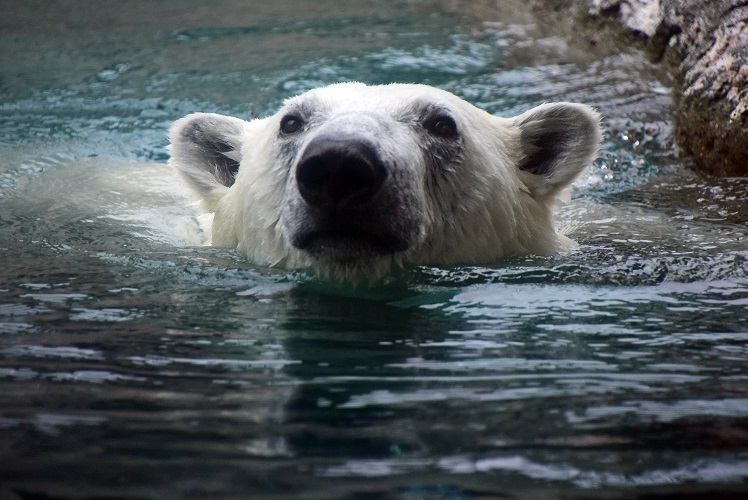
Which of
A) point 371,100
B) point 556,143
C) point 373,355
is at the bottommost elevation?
A: point 373,355

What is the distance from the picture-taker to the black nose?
2914 millimetres

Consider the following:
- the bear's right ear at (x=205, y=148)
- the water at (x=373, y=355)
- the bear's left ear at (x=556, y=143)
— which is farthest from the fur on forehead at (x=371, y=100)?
the water at (x=373, y=355)

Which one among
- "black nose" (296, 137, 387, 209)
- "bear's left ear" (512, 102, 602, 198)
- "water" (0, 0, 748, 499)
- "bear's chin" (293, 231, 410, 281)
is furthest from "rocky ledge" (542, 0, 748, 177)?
"black nose" (296, 137, 387, 209)

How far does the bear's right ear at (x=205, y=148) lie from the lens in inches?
171

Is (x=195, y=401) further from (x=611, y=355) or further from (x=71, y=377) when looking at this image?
(x=611, y=355)

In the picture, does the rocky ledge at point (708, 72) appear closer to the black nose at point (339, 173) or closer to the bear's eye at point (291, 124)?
the bear's eye at point (291, 124)

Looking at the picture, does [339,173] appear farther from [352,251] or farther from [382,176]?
[352,251]

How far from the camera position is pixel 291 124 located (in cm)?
379

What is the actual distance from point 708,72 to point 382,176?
12.7 ft

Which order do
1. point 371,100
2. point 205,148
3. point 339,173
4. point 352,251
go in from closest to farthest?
point 339,173
point 352,251
point 371,100
point 205,148

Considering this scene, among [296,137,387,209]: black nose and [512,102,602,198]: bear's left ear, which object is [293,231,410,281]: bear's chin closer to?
[296,137,387,209]: black nose

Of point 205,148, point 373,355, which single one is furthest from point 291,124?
point 373,355

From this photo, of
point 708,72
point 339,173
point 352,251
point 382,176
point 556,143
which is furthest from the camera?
point 708,72

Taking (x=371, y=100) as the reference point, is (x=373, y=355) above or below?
below
